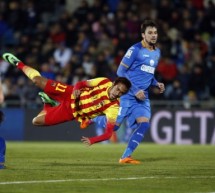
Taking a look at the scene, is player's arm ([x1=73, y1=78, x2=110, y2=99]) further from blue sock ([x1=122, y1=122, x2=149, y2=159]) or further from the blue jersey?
blue sock ([x1=122, y1=122, x2=149, y2=159])

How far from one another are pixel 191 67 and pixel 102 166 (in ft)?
35.1

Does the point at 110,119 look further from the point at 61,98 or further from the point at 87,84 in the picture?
the point at 61,98

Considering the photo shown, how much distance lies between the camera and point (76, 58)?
2291cm

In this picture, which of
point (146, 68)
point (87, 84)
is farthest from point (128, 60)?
point (87, 84)

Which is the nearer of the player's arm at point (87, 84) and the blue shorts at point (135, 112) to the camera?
the player's arm at point (87, 84)

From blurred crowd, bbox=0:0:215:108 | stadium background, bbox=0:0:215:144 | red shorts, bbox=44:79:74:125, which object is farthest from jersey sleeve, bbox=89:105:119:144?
blurred crowd, bbox=0:0:215:108

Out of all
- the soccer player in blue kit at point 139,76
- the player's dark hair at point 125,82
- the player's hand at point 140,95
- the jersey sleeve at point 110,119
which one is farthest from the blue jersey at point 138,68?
the player's dark hair at point 125,82

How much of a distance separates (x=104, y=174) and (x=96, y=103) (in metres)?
2.00

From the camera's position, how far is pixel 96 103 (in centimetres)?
1234

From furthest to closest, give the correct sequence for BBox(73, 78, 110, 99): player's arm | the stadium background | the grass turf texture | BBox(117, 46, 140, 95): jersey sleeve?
the stadium background < BBox(117, 46, 140, 95): jersey sleeve < BBox(73, 78, 110, 99): player's arm < the grass turf texture

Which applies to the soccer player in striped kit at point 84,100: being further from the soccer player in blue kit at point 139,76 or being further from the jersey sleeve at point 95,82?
the soccer player in blue kit at point 139,76

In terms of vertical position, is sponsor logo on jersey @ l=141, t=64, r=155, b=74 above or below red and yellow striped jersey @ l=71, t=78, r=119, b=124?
above

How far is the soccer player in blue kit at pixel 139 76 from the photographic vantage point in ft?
42.3

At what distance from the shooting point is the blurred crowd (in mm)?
22141
